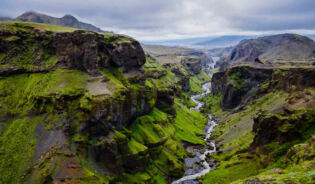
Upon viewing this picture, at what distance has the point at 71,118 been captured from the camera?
268 feet

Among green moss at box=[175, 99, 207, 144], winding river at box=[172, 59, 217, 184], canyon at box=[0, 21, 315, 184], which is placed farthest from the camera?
green moss at box=[175, 99, 207, 144]

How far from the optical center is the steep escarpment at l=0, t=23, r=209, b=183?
237 feet

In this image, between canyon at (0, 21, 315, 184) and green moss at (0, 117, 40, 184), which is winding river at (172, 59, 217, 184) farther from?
green moss at (0, 117, 40, 184)

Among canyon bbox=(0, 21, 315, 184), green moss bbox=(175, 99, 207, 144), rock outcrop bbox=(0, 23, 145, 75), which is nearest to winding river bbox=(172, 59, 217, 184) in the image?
canyon bbox=(0, 21, 315, 184)

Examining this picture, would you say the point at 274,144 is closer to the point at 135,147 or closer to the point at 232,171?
the point at 232,171

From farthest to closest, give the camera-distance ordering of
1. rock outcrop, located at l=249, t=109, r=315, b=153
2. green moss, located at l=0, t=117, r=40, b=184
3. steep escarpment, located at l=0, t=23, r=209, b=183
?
rock outcrop, located at l=249, t=109, r=315, b=153
steep escarpment, located at l=0, t=23, r=209, b=183
green moss, located at l=0, t=117, r=40, b=184

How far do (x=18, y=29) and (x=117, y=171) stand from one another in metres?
71.8

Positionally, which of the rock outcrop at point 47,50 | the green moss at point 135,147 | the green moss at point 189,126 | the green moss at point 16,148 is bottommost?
the green moss at point 189,126

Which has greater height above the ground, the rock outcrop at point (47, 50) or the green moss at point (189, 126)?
the rock outcrop at point (47, 50)

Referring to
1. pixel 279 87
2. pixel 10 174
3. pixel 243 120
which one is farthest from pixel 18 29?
pixel 279 87

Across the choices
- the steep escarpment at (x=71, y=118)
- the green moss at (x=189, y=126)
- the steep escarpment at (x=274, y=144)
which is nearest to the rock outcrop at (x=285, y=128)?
the steep escarpment at (x=274, y=144)

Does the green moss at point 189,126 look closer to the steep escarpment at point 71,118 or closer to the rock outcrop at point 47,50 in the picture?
the steep escarpment at point 71,118

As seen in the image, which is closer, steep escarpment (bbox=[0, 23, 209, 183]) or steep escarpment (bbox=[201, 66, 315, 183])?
steep escarpment (bbox=[201, 66, 315, 183])

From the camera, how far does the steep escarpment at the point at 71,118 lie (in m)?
72.2
